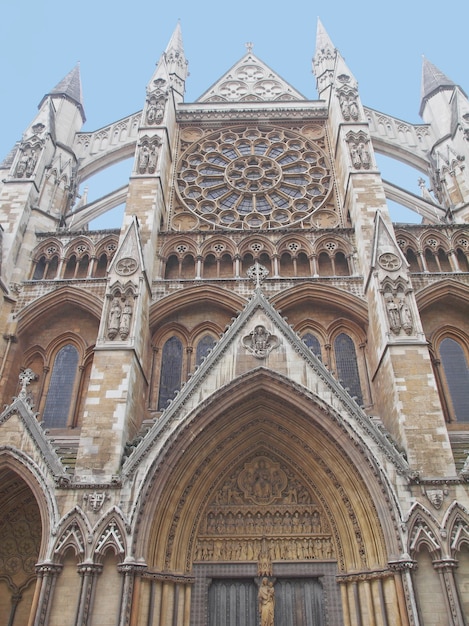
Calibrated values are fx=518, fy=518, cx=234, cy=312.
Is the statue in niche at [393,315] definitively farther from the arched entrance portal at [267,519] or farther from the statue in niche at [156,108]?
the statue in niche at [156,108]

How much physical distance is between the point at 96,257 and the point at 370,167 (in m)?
8.77

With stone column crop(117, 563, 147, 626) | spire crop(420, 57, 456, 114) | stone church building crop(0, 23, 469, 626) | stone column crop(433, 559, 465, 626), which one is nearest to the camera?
stone column crop(433, 559, 465, 626)

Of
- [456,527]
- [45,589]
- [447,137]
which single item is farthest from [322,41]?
[45,589]

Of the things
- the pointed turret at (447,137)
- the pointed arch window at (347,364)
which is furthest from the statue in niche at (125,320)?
the pointed turret at (447,137)

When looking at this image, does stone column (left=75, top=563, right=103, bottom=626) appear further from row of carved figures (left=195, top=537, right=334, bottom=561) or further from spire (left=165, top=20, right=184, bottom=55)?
spire (left=165, top=20, right=184, bottom=55)

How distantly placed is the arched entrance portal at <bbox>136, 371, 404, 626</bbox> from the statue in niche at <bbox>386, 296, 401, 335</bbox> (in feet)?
9.04

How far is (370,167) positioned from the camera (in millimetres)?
15992

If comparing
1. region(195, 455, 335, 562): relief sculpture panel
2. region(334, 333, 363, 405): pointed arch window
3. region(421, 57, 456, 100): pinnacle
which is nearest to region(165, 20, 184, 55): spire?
region(421, 57, 456, 100): pinnacle

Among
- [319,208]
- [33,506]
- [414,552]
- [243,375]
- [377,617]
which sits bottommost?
[377,617]

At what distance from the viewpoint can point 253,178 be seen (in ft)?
60.0

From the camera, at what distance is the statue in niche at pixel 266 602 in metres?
10.6

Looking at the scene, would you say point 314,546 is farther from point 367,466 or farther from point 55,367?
point 55,367

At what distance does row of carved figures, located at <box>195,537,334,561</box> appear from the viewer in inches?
447

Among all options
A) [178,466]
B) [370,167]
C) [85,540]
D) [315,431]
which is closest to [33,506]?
[85,540]
